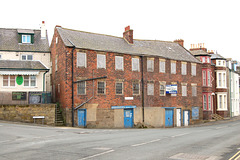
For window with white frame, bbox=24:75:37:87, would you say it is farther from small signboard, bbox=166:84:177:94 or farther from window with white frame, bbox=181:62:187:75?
window with white frame, bbox=181:62:187:75

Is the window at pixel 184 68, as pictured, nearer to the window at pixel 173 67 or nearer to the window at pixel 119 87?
the window at pixel 173 67

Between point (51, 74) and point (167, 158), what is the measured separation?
28222 millimetres

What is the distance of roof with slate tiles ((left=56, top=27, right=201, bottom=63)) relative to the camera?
103 feet

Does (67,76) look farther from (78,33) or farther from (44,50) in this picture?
(44,50)

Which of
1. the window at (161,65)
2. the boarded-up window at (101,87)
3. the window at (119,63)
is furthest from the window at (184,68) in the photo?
the boarded-up window at (101,87)

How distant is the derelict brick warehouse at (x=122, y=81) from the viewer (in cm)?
2980

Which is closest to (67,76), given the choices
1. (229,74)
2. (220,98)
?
(220,98)

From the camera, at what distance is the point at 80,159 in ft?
35.9

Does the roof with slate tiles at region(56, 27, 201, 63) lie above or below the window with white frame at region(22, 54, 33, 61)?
above

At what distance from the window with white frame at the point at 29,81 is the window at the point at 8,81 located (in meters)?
1.32

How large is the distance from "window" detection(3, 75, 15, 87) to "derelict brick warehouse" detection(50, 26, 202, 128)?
5.07m

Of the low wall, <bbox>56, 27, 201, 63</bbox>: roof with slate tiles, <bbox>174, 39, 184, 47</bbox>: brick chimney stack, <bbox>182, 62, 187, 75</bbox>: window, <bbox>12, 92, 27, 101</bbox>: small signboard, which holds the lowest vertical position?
the low wall

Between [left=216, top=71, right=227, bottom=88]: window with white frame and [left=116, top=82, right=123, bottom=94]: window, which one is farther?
[left=216, top=71, right=227, bottom=88]: window with white frame

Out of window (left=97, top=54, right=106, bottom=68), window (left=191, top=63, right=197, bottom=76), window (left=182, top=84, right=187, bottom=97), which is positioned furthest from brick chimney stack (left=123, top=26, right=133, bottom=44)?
window (left=191, top=63, right=197, bottom=76)
